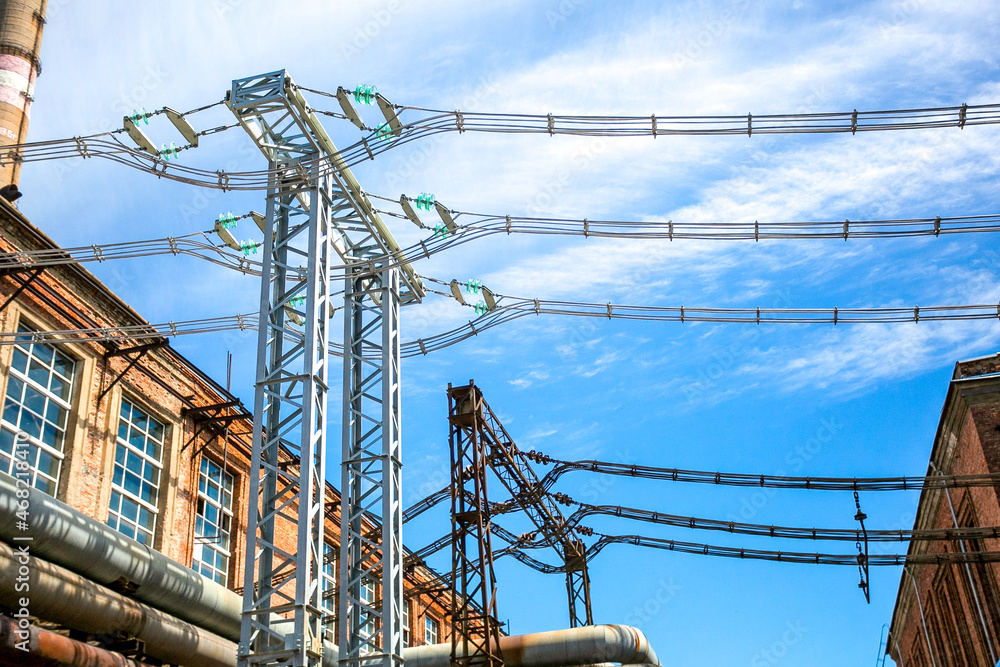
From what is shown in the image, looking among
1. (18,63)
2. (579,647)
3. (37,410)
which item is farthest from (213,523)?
(18,63)

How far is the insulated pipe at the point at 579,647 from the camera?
19.7 m

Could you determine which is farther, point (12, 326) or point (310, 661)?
point (12, 326)

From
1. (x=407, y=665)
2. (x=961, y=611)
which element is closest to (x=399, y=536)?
(x=407, y=665)

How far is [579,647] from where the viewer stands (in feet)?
65.2

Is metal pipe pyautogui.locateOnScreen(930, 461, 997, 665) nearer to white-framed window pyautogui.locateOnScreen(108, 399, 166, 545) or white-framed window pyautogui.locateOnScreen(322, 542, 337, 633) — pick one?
white-framed window pyautogui.locateOnScreen(322, 542, 337, 633)

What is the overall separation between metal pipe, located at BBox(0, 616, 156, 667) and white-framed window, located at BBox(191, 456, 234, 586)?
8.81 m

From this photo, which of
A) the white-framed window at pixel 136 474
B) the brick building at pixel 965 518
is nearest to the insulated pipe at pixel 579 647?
the white-framed window at pixel 136 474

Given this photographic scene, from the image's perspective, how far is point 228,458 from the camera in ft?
76.4

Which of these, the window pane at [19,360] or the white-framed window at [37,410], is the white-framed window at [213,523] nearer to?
the white-framed window at [37,410]

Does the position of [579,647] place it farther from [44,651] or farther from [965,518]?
[965,518]

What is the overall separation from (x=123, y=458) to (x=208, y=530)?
11.1ft

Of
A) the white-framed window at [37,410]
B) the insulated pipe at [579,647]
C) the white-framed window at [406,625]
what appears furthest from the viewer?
the white-framed window at [406,625]

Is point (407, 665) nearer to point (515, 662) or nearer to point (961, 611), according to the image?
point (515, 662)

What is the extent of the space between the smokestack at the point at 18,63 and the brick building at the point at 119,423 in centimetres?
1254
